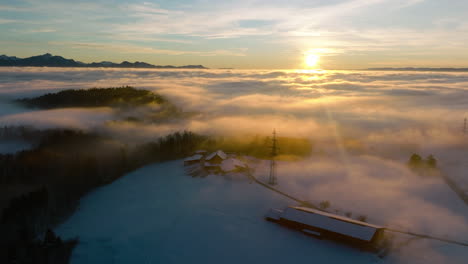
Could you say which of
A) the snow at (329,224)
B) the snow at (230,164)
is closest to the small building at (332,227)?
the snow at (329,224)

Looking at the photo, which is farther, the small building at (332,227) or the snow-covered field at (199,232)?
the small building at (332,227)

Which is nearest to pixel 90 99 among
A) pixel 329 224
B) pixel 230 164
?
pixel 230 164

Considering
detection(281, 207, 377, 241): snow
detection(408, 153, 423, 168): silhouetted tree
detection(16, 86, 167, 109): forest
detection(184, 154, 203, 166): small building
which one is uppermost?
detection(16, 86, 167, 109): forest

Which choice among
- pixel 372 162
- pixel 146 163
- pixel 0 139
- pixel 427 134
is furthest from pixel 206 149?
pixel 427 134

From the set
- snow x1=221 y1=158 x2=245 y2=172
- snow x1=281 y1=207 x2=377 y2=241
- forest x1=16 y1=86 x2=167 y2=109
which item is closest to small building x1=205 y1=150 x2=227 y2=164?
snow x1=221 y1=158 x2=245 y2=172

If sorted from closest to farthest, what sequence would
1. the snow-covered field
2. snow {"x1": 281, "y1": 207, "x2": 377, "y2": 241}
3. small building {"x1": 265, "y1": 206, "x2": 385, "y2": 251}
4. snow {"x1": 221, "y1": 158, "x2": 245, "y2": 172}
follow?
the snow-covered field < small building {"x1": 265, "y1": 206, "x2": 385, "y2": 251} < snow {"x1": 281, "y1": 207, "x2": 377, "y2": 241} < snow {"x1": 221, "y1": 158, "x2": 245, "y2": 172}

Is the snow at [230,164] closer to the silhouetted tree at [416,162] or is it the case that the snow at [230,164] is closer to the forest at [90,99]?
the silhouetted tree at [416,162]

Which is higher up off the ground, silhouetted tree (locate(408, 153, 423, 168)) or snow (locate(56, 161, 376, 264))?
silhouetted tree (locate(408, 153, 423, 168))

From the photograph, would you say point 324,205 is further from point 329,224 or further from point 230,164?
point 230,164

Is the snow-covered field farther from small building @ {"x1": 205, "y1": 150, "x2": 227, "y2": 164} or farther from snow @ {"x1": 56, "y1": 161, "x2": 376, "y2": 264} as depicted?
small building @ {"x1": 205, "y1": 150, "x2": 227, "y2": 164}
